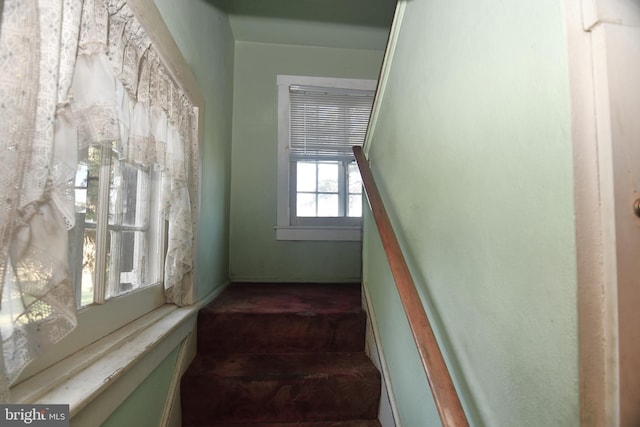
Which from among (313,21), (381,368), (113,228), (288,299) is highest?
(313,21)

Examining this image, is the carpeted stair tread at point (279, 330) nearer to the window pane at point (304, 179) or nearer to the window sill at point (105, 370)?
the window sill at point (105, 370)

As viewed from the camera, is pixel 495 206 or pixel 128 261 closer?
pixel 495 206

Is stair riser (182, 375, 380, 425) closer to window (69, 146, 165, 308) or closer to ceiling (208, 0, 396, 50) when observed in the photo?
window (69, 146, 165, 308)

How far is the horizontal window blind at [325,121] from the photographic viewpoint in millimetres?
2996

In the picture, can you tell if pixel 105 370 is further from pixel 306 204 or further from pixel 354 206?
pixel 354 206

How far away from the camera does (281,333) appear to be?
169 cm

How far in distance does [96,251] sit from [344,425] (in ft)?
4.15

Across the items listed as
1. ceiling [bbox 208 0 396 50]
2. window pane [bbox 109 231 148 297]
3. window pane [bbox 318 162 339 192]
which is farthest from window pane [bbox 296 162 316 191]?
window pane [bbox 109 231 148 297]

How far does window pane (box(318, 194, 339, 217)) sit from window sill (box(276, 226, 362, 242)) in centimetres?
16

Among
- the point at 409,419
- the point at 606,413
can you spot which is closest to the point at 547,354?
the point at 606,413

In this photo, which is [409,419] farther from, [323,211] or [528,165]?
[323,211]

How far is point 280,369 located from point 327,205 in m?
1.77

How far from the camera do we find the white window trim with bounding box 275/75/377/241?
294cm

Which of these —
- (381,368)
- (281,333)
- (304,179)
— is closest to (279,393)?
(281,333)
